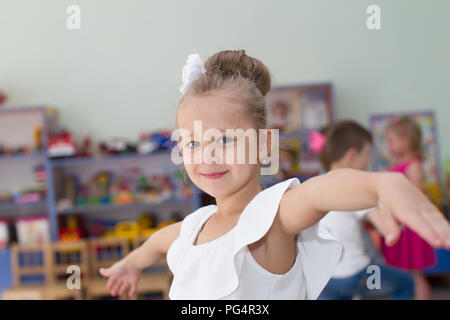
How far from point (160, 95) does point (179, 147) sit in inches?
5.6

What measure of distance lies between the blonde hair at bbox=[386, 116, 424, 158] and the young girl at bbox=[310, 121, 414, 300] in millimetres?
1052

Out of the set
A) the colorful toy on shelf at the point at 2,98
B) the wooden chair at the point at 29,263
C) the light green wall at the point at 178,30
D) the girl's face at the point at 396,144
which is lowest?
the wooden chair at the point at 29,263

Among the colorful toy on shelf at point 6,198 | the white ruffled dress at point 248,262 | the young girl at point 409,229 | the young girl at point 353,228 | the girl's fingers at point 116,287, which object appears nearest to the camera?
the white ruffled dress at point 248,262

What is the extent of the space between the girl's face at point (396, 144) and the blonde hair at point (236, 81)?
179 cm

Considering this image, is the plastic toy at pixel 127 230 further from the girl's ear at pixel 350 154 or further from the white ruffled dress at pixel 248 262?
the white ruffled dress at pixel 248 262

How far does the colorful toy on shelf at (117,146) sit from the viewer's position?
2.36 meters

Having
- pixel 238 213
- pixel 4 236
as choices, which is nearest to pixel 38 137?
pixel 4 236

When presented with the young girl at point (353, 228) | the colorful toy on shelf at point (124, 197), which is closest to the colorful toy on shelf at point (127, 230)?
the colorful toy on shelf at point (124, 197)

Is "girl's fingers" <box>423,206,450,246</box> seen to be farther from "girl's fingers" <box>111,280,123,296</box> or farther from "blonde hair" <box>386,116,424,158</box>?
"blonde hair" <box>386,116,424,158</box>

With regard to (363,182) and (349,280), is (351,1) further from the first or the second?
(349,280)

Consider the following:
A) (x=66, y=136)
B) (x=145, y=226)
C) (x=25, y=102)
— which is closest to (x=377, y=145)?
(x=145, y=226)

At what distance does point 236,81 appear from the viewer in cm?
48

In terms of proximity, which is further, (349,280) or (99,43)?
(349,280)

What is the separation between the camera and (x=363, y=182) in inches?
12.5
